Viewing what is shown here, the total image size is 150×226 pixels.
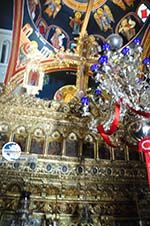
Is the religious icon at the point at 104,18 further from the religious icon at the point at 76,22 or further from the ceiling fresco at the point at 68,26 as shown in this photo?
the religious icon at the point at 76,22

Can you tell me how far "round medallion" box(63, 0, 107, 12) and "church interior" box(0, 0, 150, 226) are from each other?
908 mm

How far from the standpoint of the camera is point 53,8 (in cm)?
732

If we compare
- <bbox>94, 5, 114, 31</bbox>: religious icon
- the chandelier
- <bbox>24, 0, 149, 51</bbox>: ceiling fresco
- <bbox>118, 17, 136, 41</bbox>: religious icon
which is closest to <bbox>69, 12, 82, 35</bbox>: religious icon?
<bbox>24, 0, 149, 51</bbox>: ceiling fresco

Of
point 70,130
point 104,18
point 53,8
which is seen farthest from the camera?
point 104,18

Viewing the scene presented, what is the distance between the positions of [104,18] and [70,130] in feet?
13.1

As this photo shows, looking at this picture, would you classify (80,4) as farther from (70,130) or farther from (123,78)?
(123,78)

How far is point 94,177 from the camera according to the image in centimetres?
A: 485

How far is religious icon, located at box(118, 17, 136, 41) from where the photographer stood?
24.4 feet

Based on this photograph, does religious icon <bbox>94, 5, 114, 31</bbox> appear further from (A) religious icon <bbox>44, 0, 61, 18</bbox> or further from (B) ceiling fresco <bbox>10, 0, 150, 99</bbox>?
(A) religious icon <bbox>44, 0, 61, 18</bbox>

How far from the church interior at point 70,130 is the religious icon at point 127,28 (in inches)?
46.2

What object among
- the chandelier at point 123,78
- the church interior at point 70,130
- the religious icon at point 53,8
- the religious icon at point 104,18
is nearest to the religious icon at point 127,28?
the religious icon at point 104,18

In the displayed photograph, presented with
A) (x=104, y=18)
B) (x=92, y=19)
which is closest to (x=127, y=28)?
(x=104, y=18)

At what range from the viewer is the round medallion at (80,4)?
24.1 feet

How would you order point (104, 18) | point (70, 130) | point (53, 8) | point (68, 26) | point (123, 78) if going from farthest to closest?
1. point (104, 18)
2. point (68, 26)
3. point (53, 8)
4. point (70, 130)
5. point (123, 78)
